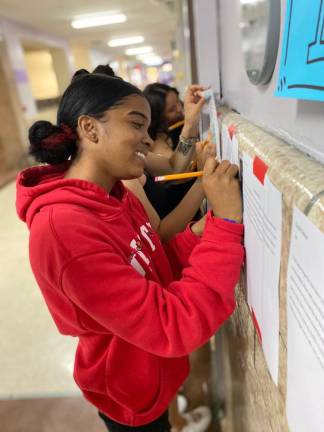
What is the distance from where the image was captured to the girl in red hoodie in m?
0.51

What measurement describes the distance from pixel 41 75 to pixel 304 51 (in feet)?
36.6

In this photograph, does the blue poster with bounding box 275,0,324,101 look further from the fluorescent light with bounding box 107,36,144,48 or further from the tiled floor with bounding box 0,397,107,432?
the fluorescent light with bounding box 107,36,144,48

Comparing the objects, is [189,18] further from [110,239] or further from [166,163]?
[110,239]

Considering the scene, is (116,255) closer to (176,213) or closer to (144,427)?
(176,213)

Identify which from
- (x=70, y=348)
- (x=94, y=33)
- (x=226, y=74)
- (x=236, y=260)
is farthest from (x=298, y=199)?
(x=94, y=33)

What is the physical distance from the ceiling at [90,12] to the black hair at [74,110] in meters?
4.07

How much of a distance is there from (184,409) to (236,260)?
115 cm

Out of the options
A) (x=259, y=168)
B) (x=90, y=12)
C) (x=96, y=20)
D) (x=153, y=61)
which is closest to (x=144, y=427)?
(x=259, y=168)

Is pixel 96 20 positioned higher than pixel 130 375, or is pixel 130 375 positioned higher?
pixel 96 20

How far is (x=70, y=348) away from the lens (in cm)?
177

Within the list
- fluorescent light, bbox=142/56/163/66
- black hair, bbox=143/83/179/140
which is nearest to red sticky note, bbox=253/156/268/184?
black hair, bbox=143/83/179/140

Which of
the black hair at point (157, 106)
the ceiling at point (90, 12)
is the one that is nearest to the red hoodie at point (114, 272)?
the black hair at point (157, 106)

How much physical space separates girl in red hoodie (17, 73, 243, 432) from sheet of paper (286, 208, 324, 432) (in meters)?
0.19

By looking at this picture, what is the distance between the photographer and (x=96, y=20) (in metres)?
6.44
